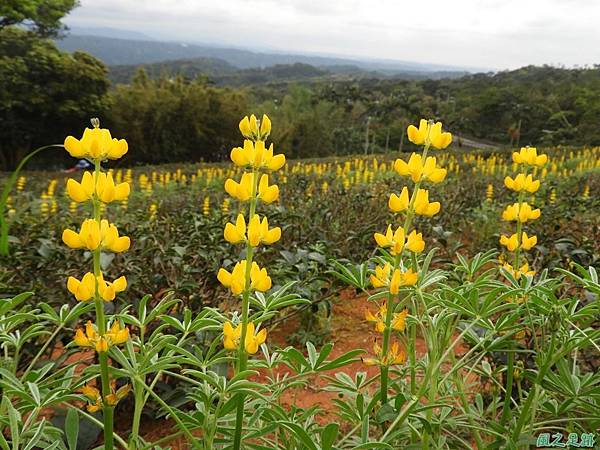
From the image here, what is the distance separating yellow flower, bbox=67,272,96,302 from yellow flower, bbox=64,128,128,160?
22 cm

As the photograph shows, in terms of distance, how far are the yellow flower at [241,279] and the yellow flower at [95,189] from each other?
0.80 feet

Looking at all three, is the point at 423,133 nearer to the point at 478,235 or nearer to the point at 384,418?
the point at 384,418

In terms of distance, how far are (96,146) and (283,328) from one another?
2.29m

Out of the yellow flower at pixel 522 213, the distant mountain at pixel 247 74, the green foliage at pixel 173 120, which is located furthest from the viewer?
the distant mountain at pixel 247 74

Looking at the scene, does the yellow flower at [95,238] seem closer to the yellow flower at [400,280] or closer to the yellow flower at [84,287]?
the yellow flower at [84,287]

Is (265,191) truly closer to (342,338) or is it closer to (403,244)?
(403,244)

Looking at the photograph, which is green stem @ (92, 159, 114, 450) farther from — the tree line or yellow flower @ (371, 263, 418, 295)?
the tree line

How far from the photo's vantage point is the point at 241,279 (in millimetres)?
931

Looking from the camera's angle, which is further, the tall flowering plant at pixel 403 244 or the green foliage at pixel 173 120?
the green foliage at pixel 173 120

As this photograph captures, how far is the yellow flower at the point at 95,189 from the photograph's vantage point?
84 cm

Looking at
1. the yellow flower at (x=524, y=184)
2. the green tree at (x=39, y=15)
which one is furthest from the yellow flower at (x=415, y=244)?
the green tree at (x=39, y=15)

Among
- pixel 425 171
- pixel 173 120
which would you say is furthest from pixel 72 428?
pixel 173 120

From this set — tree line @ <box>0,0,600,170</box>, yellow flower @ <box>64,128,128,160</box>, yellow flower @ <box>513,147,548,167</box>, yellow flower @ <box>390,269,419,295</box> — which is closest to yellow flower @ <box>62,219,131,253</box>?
yellow flower @ <box>64,128,128,160</box>

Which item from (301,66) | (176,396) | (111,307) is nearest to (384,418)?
(176,396)
